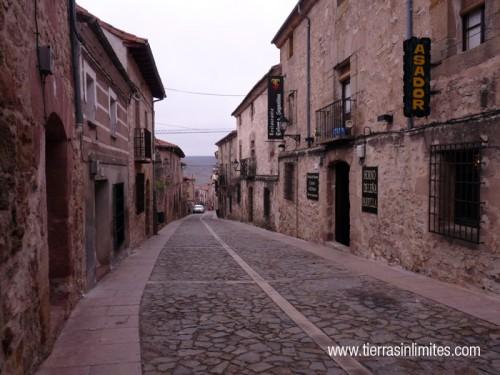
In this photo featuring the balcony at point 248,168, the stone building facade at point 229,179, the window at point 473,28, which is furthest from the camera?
the stone building facade at point 229,179

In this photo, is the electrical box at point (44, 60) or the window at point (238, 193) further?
the window at point (238, 193)

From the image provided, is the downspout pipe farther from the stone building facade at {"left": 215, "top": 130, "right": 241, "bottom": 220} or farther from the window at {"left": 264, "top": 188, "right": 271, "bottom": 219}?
the stone building facade at {"left": 215, "top": 130, "right": 241, "bottom": 220}

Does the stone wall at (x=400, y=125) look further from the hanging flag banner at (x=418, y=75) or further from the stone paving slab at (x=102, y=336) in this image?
the stone paving slab at (x=102, y=336)

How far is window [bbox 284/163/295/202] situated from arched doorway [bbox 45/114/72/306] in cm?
1068

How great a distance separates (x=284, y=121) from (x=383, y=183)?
6884 millimetres

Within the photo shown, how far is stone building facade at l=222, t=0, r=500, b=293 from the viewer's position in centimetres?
606

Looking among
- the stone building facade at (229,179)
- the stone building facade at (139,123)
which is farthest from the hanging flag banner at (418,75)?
the stone building facade at (229,179)

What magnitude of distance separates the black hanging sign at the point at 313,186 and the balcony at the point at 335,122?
4.33 feet

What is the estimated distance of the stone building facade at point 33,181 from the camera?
2949 millimetres

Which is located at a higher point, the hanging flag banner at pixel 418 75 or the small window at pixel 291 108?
the small window at pixel 291 108

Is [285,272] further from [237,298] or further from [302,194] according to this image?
[302,194]

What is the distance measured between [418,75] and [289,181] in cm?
887

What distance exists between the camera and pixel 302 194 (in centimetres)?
1404

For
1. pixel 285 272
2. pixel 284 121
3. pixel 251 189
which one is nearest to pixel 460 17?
pixel 285 272
